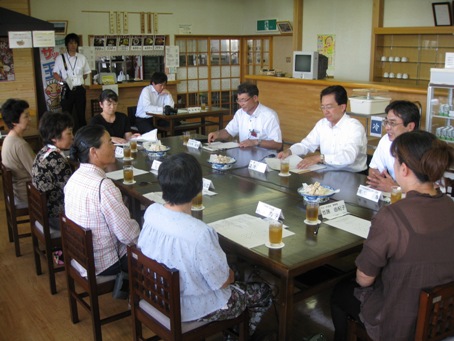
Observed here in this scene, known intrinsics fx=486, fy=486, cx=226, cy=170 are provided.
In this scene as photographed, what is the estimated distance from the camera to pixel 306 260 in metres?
2.02

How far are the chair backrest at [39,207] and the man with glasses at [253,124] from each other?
1845 mm

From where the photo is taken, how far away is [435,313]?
1.75 metres

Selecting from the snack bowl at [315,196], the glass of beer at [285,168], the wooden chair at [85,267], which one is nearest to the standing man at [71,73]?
the glass of beer at [285,168]

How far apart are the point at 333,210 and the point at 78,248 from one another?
4.34ft

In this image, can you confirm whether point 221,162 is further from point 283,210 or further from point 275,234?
point 275,234

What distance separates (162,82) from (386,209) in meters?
5.19

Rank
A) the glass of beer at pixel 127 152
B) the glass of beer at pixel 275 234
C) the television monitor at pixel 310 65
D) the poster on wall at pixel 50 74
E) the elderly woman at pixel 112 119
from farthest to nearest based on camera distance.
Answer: the poster on wall at pixel 50 74, the television monitor at pixel 310 65, the elderly woman at pixel 112 119, the glass of beer at pixel 127 152, the glass of beer at pixel 275 234

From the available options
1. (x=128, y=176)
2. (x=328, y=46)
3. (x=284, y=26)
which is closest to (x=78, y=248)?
(x=128, y=176)

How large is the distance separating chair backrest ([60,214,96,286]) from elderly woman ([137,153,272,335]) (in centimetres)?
41

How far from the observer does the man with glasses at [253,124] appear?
176 inches

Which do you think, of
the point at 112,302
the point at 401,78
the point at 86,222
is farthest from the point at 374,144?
the point at 86,222

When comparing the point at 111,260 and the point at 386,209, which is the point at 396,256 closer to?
the point at 386,209

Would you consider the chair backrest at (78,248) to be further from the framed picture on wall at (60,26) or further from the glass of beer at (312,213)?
the framed picture on wall at (60,26)

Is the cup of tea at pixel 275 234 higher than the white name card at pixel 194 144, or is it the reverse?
the white name card at pixel 194 144
